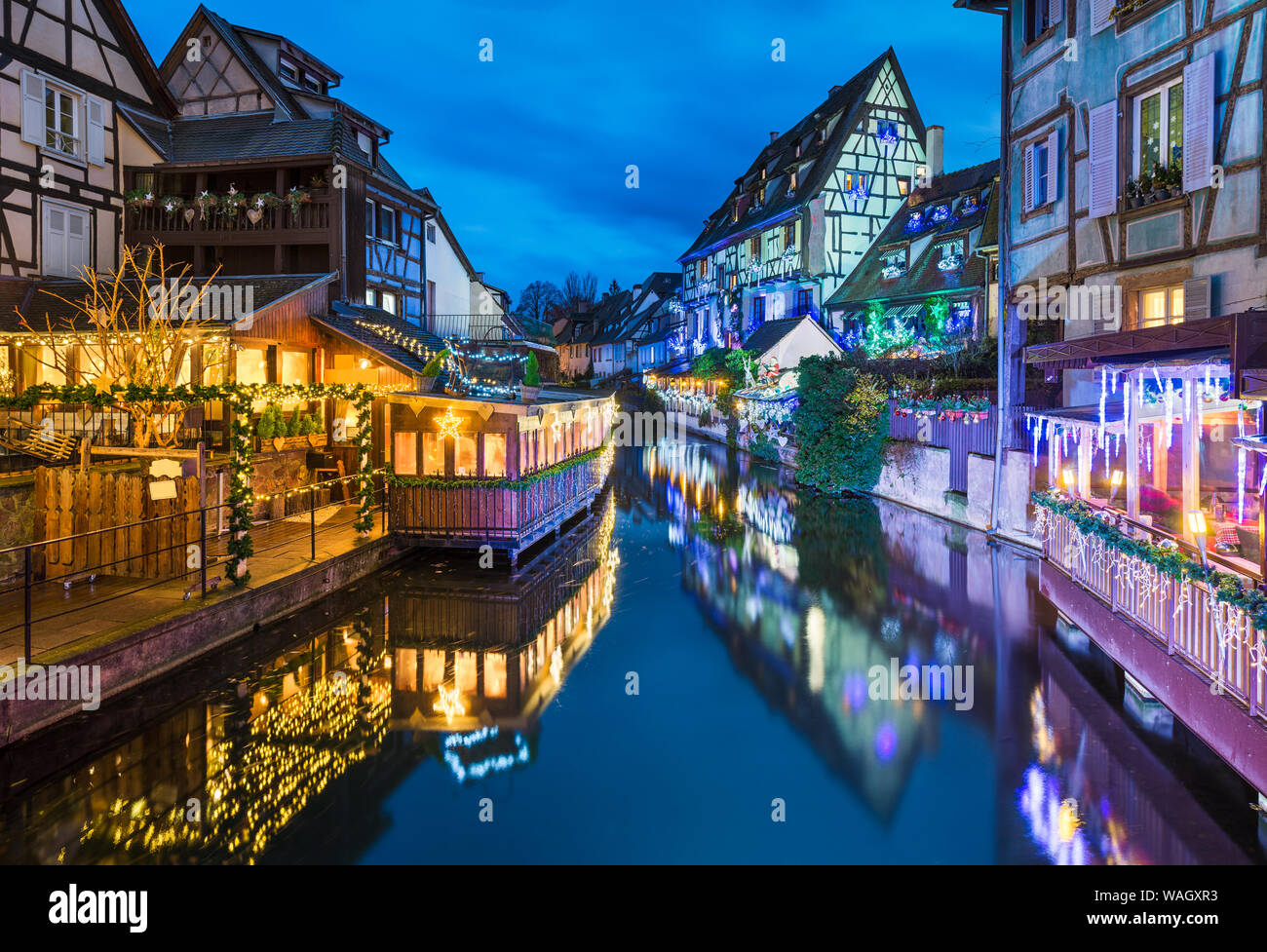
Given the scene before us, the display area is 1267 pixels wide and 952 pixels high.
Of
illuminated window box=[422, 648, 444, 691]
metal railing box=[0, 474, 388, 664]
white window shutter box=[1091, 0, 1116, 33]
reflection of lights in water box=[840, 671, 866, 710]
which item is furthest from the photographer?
white window shutter box=[1091, 0, 1116, 33]

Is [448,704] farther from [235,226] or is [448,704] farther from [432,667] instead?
[235,226]

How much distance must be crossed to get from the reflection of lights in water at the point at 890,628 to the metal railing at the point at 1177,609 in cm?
225

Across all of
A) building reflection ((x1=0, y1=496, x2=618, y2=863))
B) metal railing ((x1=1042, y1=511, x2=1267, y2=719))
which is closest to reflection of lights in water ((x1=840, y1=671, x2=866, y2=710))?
metal railing ((x1=1042, y1=511, x2=1267, y2=719))

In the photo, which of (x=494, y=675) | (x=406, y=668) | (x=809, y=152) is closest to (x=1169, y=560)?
(x=494, y=675)

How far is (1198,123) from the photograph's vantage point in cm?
1169

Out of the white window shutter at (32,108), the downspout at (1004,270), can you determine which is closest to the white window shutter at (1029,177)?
the downspout at (1004,270)

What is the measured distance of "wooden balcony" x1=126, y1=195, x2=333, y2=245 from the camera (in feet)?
70.9

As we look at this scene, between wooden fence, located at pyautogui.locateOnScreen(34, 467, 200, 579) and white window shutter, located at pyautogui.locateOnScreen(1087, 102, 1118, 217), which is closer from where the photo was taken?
wooden fence, located at pyautogui.locateOnScreen(34, 467, 200, 579)

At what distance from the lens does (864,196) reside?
3978 cm

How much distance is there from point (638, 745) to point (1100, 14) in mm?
14605

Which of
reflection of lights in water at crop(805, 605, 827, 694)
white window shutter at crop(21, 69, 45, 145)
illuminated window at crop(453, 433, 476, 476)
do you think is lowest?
reflection of lights in water at crop(805, 605, 827, 694)

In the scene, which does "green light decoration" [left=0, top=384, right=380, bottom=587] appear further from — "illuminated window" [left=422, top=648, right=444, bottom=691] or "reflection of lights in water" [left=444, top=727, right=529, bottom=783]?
"reflection of lights in water" [left=444, top=727, right=529, bottom=783]

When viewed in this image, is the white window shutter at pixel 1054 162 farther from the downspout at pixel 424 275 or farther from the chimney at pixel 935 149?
the chimney at pixel 935 149

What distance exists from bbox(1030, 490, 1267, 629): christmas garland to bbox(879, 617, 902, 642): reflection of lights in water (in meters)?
2.56
